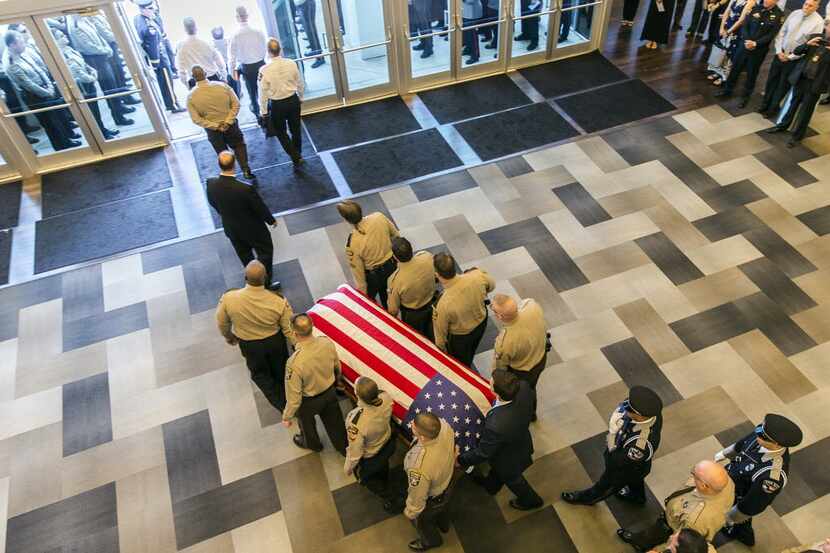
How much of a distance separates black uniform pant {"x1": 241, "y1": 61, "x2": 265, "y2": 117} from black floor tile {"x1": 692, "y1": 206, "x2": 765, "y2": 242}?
16.1 ft

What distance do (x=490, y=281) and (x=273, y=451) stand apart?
1915 mm

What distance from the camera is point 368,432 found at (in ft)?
10.2

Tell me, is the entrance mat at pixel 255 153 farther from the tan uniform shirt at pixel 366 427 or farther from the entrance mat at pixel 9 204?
the tan uniform shirt at pixel 366 427

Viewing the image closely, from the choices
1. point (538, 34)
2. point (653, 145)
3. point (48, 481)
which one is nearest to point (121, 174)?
point (48, 481)

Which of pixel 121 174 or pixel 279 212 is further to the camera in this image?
pixel 121 174

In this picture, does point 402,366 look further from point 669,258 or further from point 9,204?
point 9,204

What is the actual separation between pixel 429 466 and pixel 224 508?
1.72 meters

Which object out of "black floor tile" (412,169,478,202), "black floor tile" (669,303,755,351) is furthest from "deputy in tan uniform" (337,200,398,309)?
"black floor tile" (669,303,755,351)

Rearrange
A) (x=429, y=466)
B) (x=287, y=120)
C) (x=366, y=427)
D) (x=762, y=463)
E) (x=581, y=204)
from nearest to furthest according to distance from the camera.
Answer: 1. (x=429, y=466)
2. (x=762, y=463)
3. (x=366, y=427)
4. (x=581, y=204)
5. (x=287, y=120)

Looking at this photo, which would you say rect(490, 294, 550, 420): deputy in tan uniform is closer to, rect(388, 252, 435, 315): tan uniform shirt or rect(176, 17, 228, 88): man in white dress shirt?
rect(388, 252, 435, 315): tan uniform shirt

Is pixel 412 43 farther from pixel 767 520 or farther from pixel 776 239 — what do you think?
pixel 767 520

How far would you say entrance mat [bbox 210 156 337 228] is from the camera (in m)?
5.92

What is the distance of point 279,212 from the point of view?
19.1ft

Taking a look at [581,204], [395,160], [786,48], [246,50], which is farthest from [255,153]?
[786,48]
